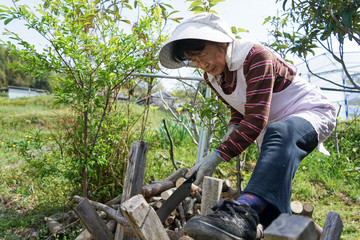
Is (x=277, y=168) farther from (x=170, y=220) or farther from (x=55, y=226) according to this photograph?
(x=55, y=226)

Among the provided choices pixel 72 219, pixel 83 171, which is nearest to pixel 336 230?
pixel 83 171

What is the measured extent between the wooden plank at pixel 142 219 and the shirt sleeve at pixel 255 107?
1.74 feet

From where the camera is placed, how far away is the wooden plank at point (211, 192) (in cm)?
185

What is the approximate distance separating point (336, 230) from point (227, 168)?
3195 mm

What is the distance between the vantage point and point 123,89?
131 inches

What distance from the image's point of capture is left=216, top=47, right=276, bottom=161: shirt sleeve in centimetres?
152

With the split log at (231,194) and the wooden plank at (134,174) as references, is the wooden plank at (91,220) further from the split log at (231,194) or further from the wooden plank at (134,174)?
the split log at (231,194)

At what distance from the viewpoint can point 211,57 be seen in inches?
70.3

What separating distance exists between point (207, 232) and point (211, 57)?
1.10 m

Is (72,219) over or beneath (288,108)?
beneath

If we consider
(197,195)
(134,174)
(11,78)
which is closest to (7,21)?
(134,174)

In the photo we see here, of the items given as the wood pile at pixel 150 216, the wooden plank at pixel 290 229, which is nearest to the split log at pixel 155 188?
the wood pile at pixel 150 216

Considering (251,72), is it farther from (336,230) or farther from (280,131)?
(336,230)

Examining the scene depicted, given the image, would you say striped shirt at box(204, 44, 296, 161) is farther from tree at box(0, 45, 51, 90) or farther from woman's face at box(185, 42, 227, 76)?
tree at box(0, 45, 51, 90)
